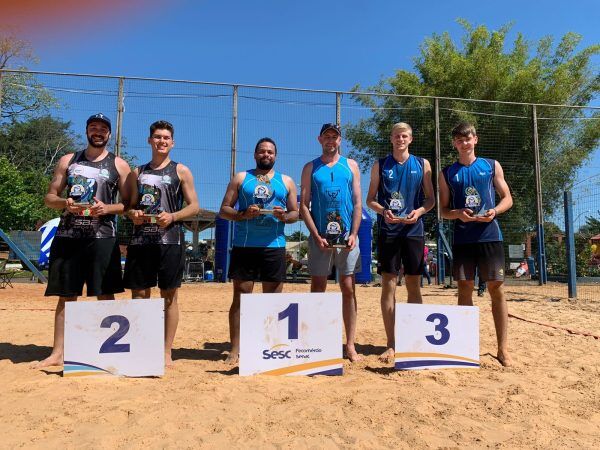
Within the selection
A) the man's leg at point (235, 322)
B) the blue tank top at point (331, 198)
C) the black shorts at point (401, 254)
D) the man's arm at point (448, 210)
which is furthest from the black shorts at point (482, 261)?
the man's leg at point (235, 322)

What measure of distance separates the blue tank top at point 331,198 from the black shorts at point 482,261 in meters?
0.99

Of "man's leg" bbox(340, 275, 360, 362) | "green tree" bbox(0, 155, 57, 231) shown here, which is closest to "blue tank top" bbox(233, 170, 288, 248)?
"man's leg" bbox(340, 275, 360, 362)

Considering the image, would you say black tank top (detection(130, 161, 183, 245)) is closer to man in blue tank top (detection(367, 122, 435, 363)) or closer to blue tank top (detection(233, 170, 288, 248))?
blue tank top (detection(233, 170, 288, 248))

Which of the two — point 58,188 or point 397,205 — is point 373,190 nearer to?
point 397,205

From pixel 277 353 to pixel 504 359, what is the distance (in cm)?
183

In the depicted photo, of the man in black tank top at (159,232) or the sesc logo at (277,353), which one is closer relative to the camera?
the sesc logo at (277,353)

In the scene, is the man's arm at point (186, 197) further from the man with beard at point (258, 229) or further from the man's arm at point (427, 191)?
the man's arm at point (427, 191)

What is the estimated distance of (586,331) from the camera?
5.07 meters

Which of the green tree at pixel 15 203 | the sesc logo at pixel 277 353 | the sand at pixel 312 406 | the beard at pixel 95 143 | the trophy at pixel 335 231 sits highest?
the green tree at pixel 15 203

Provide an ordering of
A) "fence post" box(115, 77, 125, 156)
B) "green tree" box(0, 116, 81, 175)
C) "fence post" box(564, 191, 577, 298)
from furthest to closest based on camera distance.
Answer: "green tree" box(0, 116, 81, 175)
"fence post" box(115, 77, 125, 156)
"fence post" box(564, 191, 577, 298)

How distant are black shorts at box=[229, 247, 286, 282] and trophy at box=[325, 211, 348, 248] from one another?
453 millimetres

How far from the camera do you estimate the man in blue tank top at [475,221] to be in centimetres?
373

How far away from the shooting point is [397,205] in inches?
150

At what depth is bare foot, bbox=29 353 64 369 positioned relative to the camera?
3485mm
